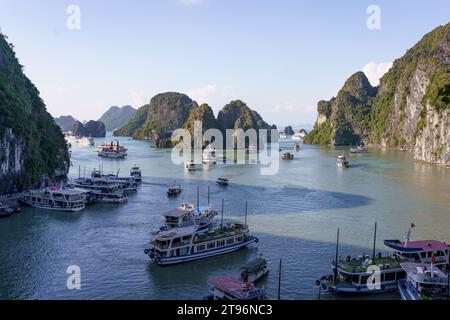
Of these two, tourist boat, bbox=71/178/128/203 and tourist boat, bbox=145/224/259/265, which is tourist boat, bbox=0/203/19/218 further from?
tourist boat, bbox=145/224/259/265

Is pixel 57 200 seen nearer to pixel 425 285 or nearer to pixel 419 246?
pixel 419 246

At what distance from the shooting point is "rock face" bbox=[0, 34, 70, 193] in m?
58.7

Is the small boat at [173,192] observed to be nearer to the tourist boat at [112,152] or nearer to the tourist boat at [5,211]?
the tourist boat at [5,211]

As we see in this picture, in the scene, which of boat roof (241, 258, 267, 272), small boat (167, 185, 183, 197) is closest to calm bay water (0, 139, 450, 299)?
boat roof (241, 258, 267, 272)

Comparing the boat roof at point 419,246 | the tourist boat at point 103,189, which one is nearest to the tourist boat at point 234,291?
the boat roof at point 419,246

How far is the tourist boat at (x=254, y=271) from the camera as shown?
2917cm

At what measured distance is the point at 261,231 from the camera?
4297cm

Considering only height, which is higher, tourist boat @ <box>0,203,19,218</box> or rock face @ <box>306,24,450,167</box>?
rock face @ <box>306,24,450,167</box>

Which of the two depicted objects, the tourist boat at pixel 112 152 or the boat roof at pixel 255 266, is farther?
the tourist boat at pixel 112 152

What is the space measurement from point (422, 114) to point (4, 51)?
3916 inches

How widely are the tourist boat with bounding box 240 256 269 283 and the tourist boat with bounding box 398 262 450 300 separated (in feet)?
28.9

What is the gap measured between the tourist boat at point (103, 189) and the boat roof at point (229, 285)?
3441 cm
